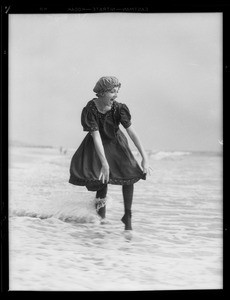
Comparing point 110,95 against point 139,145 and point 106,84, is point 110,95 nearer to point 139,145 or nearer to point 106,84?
point 106,84

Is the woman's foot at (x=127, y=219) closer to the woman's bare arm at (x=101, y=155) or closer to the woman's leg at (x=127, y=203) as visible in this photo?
the woman's leg at (x=127, y=203)

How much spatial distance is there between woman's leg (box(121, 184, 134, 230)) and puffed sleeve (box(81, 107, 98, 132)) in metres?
0.22

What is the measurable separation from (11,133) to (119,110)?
0.36 m

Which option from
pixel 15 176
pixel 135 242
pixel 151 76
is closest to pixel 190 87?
pixel 151 76

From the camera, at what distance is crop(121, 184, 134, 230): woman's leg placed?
4.48 ft

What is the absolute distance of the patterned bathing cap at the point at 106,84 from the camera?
1.36m

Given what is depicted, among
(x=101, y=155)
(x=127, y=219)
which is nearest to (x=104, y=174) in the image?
(x=101, y=155)

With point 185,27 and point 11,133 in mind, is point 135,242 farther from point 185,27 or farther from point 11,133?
point 185,27

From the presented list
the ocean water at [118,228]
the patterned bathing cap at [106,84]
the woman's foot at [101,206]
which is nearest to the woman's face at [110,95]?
the patterned bathing cap at [106,84]

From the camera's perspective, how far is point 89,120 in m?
1.37

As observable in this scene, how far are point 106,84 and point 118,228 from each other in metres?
0.47

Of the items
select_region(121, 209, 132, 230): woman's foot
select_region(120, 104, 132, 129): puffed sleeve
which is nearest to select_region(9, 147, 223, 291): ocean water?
select_region(121, 209, 132, 230): woman's foot

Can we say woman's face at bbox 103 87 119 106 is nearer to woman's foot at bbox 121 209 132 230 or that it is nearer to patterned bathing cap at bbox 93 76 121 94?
patterned bathing cap at bbox 93 76 121 94

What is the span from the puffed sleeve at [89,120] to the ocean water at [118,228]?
0.10m
